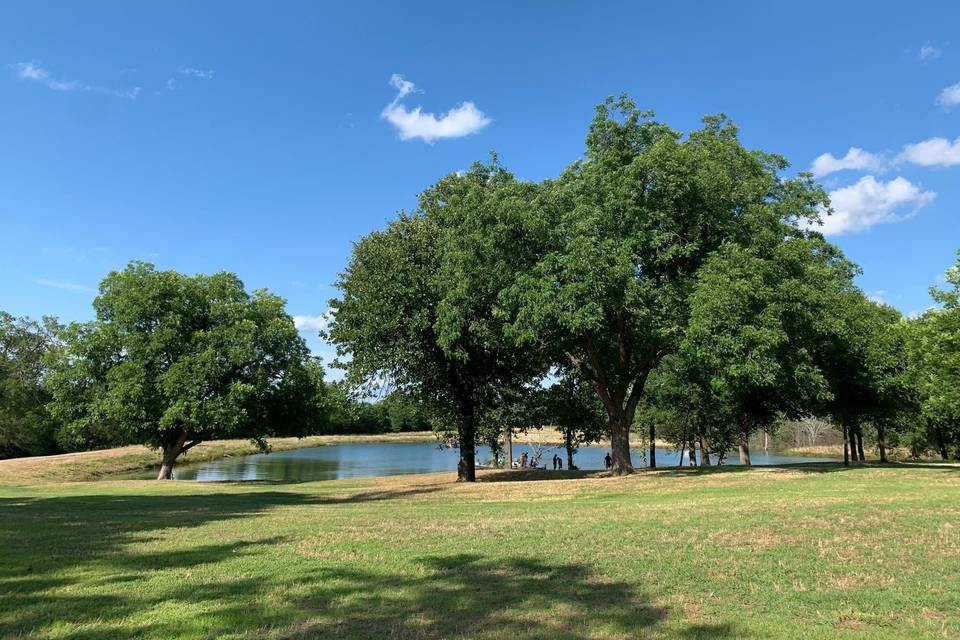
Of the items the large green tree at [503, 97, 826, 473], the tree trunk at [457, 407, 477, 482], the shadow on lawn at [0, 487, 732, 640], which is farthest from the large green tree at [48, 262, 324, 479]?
the shadow on lawn at [0, 487, 732, 640]

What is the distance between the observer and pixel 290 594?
20.5 feet

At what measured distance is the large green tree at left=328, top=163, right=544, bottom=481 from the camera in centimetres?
2219

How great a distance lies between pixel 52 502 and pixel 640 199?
65.4ft

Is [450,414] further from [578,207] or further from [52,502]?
[52,502]

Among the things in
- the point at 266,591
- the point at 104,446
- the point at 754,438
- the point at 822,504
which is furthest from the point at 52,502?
the point at 754,438

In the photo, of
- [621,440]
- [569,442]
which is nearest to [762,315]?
[621,440]

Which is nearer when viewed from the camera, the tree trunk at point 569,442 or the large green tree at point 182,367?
the large green tree at point 182,367

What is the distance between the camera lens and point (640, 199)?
21828mm

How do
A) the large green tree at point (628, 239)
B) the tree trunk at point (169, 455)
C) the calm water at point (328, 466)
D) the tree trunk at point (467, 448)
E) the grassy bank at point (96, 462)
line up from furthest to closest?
1. the calm water at point (328, 466)
2. the grassy bank at point (96, 462)
3. the tree trunk at point (169, 455)
4. the tree trunk at point (467, 448)
5. the large green tree at point (628, 239)

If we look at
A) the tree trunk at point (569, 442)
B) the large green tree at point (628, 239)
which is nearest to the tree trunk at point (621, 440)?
→ the large green tree at point (628, 239)

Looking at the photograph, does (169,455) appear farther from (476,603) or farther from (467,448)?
(476,603)

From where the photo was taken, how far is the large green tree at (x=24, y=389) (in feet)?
130

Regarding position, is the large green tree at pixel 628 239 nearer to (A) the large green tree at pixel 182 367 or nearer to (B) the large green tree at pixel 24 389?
(A) the large green tree at pixel 182 367

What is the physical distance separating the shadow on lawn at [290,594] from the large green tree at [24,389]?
107ft
